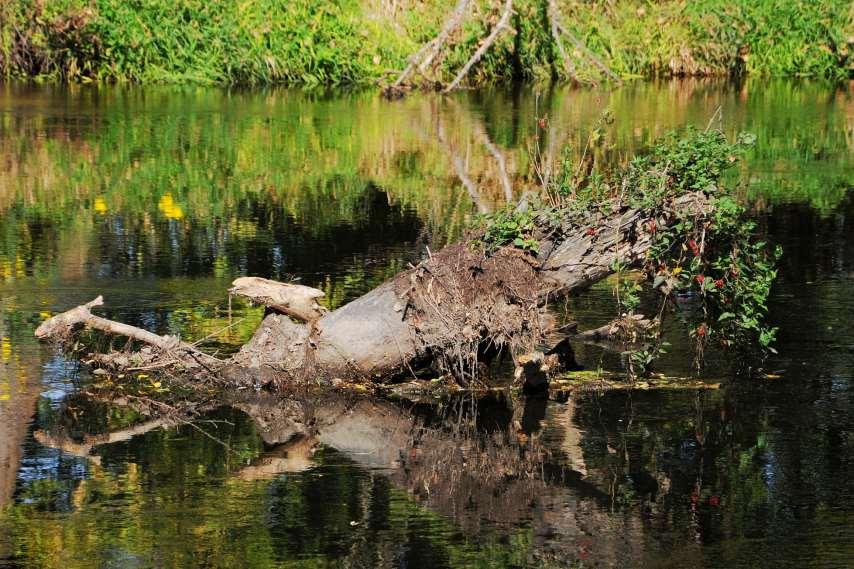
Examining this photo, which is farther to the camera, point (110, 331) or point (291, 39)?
point (291, 39)

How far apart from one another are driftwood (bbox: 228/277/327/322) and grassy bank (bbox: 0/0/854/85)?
68.8 ft

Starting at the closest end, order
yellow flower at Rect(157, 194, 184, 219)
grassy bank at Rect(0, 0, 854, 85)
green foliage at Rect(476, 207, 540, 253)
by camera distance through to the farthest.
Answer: green foliage at Rect(476, 207, 540, 253) < yellow flower at Rect(157, 194, 184, 219) < grassy bank at Rect(0, 0, 854, 85)

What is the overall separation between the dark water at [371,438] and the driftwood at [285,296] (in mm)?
639

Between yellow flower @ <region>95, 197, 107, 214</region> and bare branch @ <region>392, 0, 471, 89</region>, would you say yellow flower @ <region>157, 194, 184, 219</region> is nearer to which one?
yellow flower @ <region>95, 197, 107, 214</region>

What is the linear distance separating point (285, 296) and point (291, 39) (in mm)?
22469

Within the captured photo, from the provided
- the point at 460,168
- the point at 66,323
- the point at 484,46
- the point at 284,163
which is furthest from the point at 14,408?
the point at 484,46

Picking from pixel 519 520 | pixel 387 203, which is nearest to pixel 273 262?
pixel 387 203

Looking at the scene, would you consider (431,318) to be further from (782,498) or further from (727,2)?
(727,2)

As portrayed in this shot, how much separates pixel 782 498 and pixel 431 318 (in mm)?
2673

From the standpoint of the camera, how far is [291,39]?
103 ft

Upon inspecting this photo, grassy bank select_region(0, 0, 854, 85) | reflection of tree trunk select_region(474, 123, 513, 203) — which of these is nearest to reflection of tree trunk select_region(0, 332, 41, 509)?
reflection of tree trunk select_region(474, 123, 513, 203)

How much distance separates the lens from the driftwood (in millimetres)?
9617

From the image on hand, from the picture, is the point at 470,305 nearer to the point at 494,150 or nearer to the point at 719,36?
the point at 494,150

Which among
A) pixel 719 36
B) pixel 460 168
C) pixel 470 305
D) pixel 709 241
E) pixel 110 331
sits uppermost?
pixel 719 36
